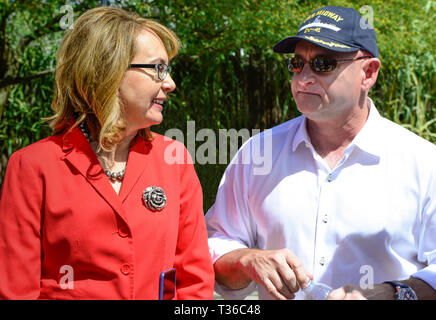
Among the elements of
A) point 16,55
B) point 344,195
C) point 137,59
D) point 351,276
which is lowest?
point 351,276

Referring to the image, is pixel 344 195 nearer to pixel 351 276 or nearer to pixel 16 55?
pixel 351 276

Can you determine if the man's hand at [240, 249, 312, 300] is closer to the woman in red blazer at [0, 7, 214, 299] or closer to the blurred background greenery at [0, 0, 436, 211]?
the woman in red blazer at [0, 7, 214, 299]

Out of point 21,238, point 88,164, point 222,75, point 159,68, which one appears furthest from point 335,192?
point 222,75

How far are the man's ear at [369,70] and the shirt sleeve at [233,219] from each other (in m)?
0.64

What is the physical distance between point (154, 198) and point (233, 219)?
613 millimetres

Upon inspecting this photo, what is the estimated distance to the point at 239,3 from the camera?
211 inches

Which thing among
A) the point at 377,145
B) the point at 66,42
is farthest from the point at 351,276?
the point at 66,42

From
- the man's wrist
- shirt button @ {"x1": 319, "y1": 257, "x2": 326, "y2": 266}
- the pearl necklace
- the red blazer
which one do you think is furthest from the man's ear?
the pearl necklace

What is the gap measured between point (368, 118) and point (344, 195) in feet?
1.33

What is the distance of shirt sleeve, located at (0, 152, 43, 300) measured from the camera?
1946mm

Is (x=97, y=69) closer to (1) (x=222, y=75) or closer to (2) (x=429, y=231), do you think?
(2) (x=429, y=231)

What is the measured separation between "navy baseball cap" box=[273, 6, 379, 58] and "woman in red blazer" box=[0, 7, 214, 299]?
0.62 meters

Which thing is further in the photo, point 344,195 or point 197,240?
point 344,195

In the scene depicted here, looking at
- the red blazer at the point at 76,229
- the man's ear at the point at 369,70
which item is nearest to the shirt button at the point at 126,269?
the red blazer at the point at 76,229
